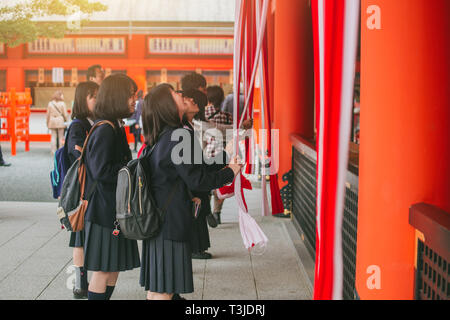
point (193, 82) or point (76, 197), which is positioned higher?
point (193, 82)

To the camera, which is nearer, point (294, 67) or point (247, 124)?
point (247, 124)

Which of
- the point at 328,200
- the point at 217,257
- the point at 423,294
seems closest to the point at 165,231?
the point at 328,200

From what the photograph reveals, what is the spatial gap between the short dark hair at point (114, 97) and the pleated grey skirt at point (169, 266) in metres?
0.68

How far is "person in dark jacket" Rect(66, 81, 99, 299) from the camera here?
308 centimetres

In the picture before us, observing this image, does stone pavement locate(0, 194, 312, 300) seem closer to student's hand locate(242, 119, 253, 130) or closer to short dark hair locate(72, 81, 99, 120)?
student's hand locate(242, 119, 253, 130)

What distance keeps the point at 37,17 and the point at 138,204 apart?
11182mm

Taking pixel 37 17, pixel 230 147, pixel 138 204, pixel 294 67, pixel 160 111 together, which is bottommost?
pixel 138 204

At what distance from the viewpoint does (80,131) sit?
308cm

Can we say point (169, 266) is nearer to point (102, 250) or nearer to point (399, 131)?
point (102, 250)

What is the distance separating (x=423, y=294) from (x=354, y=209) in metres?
0.83

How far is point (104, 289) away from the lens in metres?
2.73

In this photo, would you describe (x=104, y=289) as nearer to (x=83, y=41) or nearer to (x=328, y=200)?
(x=328, y=200)

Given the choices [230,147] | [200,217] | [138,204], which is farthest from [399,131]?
[230,147]

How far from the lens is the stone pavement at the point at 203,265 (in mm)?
3287
